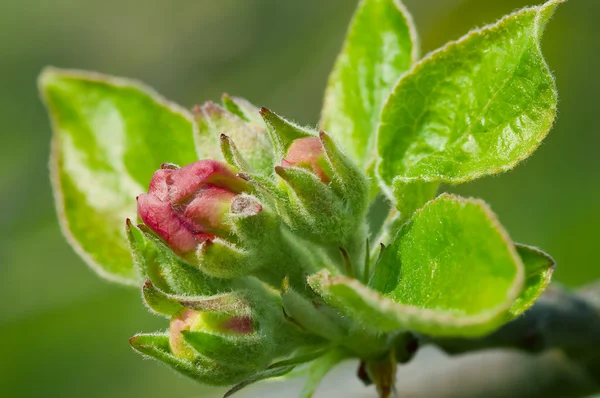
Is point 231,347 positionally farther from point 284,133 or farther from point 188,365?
point 284,133

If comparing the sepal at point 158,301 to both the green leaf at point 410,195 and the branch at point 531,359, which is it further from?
the branch at point 531,359

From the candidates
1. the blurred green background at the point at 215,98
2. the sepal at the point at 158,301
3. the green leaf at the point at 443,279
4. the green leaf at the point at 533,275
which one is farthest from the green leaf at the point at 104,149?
the blurred green background at the point at 215,98

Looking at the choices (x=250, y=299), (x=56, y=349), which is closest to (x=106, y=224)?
(x=250, y=299)

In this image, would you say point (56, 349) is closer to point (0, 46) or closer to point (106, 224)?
point (0, 46)

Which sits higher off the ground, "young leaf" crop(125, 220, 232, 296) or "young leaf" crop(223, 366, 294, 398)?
"young leaf" crop(125, 220, 232, 296)

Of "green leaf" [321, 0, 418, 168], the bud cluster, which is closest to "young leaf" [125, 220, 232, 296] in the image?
the bud cluster

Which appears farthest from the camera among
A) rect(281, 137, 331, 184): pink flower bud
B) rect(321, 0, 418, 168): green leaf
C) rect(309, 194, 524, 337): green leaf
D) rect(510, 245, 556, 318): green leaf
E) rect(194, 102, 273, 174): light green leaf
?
rect(321, 0, 418, 168): green leaf

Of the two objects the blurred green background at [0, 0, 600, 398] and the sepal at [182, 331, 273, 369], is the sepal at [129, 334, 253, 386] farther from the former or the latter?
the blurred green background at [0, 0, 600, 398]
